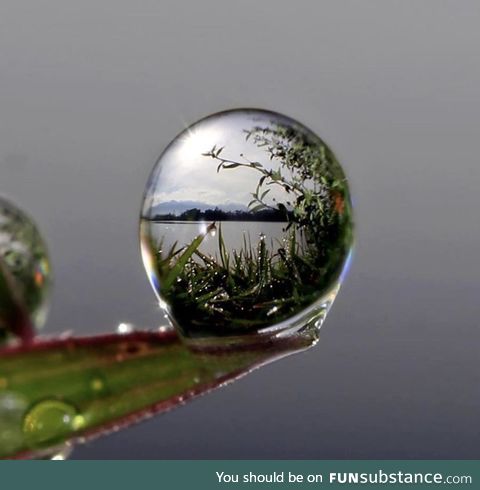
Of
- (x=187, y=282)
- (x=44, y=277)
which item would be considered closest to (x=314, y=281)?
(x=187, y=282)

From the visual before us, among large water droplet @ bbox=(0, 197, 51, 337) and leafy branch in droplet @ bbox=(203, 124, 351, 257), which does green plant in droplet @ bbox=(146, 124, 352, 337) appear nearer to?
leafy branch in droplet @ bbox=(203, 124, 351, 257)

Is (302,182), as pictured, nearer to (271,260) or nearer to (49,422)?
(271,260)

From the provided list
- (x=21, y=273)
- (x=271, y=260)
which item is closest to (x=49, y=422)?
(x=21, y=273)

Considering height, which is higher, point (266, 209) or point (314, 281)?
point (266, 209)

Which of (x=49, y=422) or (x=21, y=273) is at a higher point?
(x=21, y=273)

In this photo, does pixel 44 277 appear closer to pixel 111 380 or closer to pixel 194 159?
pixel 111 380

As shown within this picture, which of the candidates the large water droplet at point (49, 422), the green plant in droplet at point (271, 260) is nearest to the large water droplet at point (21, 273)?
the large water droplet at point (49, 422)
